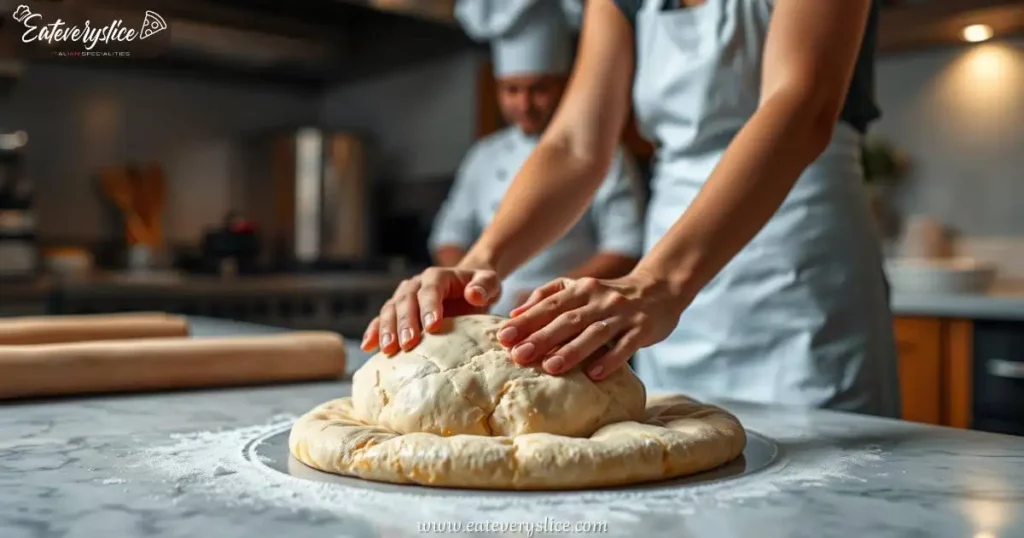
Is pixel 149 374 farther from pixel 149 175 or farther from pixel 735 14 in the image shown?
pixel 149 175

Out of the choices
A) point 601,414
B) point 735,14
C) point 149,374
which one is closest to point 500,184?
point 735,14

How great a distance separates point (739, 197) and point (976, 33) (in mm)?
2262

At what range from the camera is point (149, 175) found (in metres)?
4.22

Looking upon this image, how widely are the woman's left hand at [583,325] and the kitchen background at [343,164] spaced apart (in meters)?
1.66

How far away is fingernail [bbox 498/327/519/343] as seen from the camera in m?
0.80

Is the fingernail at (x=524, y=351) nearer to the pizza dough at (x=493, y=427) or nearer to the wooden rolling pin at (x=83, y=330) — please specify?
the pizza dough at (x=493, y=427)

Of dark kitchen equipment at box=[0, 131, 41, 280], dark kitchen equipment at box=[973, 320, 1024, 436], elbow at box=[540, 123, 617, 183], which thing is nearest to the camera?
elbow at box=[540, 123, 617, 183]

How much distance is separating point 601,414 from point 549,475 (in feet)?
0.51

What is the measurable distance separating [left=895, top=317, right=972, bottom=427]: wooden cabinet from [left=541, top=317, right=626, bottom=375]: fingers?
1.73 m

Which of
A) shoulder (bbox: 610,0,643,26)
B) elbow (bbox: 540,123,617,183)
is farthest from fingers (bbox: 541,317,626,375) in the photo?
shoulder (bbox: 610,0,643,26)

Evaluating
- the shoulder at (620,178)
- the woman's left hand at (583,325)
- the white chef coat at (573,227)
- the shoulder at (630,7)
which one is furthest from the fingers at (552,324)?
the shoulder at (620,178)

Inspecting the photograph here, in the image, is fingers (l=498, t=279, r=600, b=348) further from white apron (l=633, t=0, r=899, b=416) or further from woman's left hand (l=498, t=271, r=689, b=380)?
white apron (l=633, t=0, r=899, b=416)

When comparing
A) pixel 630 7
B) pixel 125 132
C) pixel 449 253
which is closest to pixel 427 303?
pixel 630 7

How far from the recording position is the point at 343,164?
434 cm
